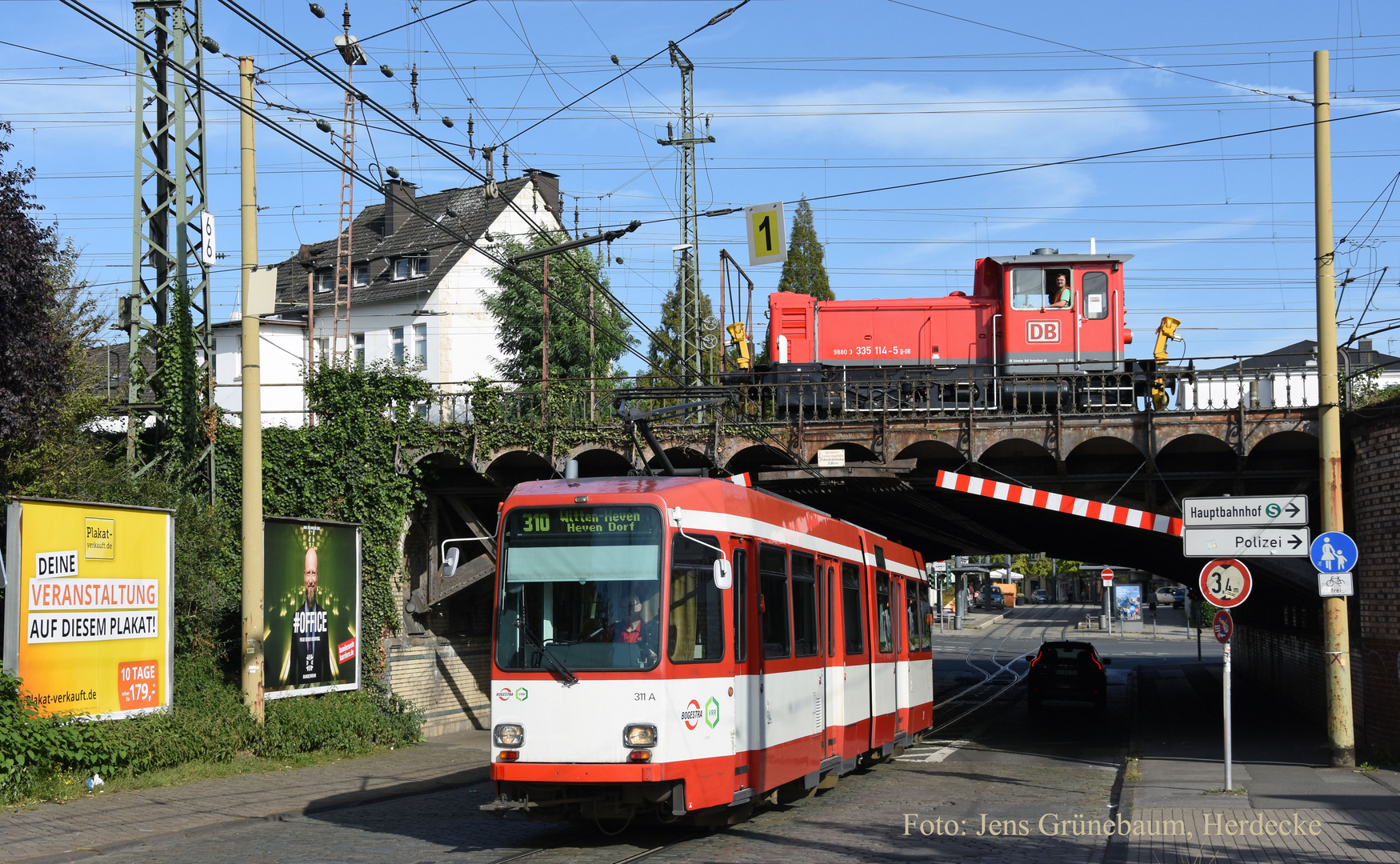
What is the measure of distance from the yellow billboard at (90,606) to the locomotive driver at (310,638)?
9.51 ft

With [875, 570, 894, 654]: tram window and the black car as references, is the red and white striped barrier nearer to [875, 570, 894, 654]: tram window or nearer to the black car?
[875, 570, 894, 654]: tram window

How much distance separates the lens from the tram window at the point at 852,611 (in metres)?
15.1

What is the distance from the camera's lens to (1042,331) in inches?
989

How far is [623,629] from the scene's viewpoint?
1056cm

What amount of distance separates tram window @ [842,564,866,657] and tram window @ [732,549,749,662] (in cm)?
365

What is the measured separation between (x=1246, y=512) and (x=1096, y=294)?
11139 millimetres

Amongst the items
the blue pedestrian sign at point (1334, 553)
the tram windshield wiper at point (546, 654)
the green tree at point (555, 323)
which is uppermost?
the green tree at point (555, 323)

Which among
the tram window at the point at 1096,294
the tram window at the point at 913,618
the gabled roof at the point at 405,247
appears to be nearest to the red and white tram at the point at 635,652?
the tram window at the point at 913,618

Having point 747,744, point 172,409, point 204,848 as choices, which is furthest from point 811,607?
point 172,409

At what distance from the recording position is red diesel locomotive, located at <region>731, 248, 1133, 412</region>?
24406 millimetres

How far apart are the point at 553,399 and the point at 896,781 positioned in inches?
389

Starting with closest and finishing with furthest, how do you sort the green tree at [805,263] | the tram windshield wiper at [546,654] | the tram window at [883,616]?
the tram windshield wiper at [546,654] < the tram window at [883,616] < the green tree at [805,263]

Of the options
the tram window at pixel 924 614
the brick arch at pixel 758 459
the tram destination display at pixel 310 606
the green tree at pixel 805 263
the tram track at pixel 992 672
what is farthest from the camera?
the green tree at pixel 805 263

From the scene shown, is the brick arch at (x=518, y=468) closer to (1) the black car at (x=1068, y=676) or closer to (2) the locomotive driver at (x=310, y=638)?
(2) the locomotive driver at (x=310, y=638)
